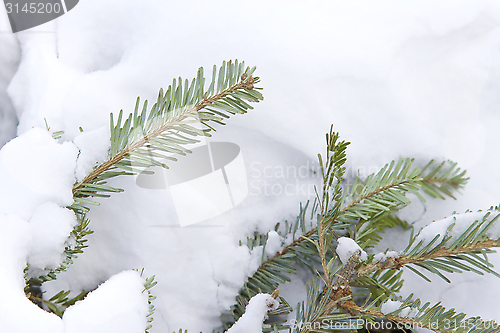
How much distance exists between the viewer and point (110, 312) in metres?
0.32

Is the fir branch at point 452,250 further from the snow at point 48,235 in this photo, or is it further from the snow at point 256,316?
the snow at point 48,235

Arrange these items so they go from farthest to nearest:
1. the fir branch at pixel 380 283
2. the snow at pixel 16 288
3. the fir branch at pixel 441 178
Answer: the fir branch at pixel 441 178 → the fir branch at pixel 380 283 → the snow at pixel 16 288

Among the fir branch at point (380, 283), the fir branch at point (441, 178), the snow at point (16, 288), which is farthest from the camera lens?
the fir branch at point (441, 178)

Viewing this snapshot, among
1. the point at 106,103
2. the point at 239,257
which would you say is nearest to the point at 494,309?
the point at 239,257

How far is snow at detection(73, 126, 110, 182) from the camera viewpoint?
38cm

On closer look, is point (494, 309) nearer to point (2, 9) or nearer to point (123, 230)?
point (123, 230)

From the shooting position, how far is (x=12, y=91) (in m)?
0.51

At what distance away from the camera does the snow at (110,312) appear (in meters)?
0.31

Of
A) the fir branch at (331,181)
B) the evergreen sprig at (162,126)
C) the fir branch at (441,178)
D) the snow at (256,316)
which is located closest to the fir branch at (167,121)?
the evergreen sprig at (162,126)

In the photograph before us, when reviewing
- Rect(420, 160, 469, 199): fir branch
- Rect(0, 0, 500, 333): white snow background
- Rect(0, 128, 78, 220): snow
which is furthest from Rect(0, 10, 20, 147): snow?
Rect(420, 160, 469, 199): fir branch

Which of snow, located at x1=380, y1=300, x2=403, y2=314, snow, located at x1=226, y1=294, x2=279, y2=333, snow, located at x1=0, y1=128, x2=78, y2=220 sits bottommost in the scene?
snow, located at x1=226, y1=294, x2=279, y2=333

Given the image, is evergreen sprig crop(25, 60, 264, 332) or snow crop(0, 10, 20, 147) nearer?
evergreen sprig crop(25, 60, 264, 332)

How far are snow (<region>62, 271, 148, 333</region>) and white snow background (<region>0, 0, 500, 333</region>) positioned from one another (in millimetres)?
112

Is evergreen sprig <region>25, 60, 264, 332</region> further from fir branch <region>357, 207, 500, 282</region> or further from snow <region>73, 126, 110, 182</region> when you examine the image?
fir branch <region>357, 207, 500, 282</region>
